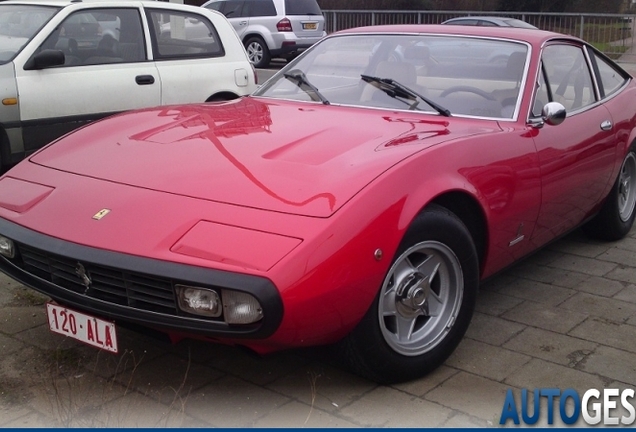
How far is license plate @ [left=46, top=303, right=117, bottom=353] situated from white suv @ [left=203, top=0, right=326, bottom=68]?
16106mm

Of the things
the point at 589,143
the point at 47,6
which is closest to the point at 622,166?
the point at 589,143

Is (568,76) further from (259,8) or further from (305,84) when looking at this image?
(259,8)

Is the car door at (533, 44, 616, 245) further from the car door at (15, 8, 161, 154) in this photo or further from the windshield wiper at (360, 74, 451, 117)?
the car door at (15, 8, 161, 154)

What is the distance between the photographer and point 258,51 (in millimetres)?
19109

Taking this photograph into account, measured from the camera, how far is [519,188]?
3.71 meters

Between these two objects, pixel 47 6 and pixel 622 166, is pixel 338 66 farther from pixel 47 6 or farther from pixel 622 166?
pixel 47 6

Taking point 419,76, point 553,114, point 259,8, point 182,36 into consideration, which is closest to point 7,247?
point 419,76

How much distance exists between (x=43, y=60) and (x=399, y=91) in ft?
10.8

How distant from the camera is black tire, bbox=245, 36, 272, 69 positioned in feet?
62.3

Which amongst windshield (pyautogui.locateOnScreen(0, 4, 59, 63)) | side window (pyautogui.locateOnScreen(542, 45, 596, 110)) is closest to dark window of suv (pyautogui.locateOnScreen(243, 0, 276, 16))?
windshield (pyautogui.locateOnScreen(0, 4, 59, 63))

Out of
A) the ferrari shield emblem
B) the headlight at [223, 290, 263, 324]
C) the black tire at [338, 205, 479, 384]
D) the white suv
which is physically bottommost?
the white suv

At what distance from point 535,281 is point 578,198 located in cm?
54

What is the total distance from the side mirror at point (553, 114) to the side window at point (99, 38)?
4.01 metres

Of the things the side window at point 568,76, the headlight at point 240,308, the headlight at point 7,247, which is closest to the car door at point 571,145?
the side window at point 568,76
